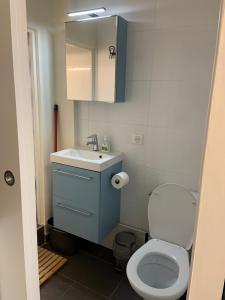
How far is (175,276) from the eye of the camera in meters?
1.63

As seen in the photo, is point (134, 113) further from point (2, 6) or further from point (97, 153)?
point (2, 6)

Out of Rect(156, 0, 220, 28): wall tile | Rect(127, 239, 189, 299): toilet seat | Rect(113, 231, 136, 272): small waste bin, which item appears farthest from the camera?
Rect(113, 231, 136, 272): small waste bin

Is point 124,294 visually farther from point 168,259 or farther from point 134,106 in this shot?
point 134,106

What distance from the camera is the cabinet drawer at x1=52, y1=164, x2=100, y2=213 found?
1.85m

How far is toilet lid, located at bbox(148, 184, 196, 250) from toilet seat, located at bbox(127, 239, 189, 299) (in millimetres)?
62

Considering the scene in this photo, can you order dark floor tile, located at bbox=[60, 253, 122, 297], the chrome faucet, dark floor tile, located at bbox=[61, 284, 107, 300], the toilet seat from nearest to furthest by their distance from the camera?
the toilet seat
dark floor tile, located at bbox=[61, 284, 107, 300]
dark floor tile, located at bbox=[60, 253, 122, 297]
the chrome faucet

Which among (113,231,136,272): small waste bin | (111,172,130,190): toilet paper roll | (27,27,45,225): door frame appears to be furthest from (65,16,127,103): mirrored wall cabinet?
(113,231,136,272): small waste bin

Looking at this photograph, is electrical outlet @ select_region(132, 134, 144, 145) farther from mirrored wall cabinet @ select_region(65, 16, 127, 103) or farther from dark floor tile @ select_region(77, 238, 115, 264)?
dark floor tile @ select_region(77, 238, 115, 264)

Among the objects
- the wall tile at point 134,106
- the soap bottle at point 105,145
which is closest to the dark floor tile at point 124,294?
the soap bottle at point 105,145

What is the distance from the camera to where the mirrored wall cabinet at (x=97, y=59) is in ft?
5.95

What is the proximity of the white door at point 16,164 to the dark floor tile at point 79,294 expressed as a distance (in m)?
0.80

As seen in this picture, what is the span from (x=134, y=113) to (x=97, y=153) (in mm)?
487

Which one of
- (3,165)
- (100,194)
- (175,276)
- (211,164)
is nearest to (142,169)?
(100,194)

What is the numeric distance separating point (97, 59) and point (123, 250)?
5.35 feet
